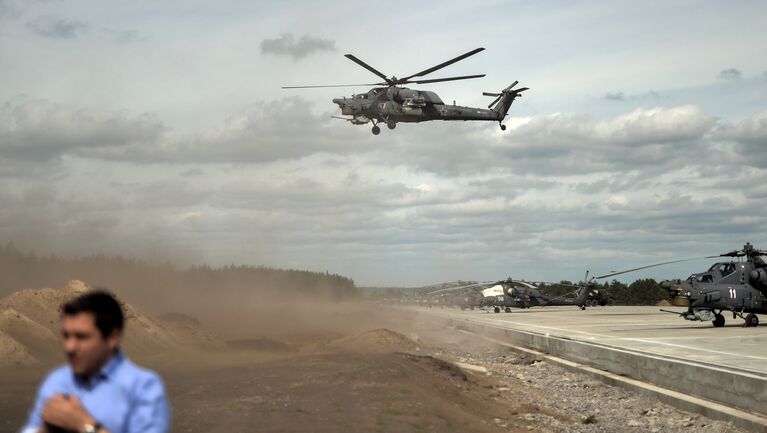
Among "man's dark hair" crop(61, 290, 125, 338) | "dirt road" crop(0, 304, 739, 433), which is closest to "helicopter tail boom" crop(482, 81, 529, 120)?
"dirt road" crop(0, 304, 739, 433)

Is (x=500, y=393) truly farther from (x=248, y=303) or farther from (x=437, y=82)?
(x=248, y=303)

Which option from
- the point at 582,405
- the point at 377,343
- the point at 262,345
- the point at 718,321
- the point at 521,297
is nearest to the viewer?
the point at 582,405

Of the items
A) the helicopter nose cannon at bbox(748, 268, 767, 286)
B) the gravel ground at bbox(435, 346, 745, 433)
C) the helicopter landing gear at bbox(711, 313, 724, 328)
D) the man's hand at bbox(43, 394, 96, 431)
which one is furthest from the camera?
the helicopter landing gear at bbox(711, 313, 724, 328)

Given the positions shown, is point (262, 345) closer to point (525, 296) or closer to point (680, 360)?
point (680, 360)

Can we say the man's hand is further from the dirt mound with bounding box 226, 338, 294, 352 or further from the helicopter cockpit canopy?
the helicopter cockpit canopy

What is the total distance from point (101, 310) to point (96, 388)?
273mm

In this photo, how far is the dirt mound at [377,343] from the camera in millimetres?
26064

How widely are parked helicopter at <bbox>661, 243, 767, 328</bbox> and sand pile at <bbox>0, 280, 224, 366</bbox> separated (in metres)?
16.5

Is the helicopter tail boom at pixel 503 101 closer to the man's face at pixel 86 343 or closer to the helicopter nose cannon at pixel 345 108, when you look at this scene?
the helicopter nose cannon at pixel 345 108

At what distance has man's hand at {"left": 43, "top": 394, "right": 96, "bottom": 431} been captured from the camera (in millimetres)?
2811

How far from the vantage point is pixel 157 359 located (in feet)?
74.9

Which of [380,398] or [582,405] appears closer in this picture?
[380,398]

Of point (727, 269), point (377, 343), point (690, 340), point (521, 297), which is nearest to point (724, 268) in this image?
point (727, 269)

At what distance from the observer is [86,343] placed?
2910 mm
